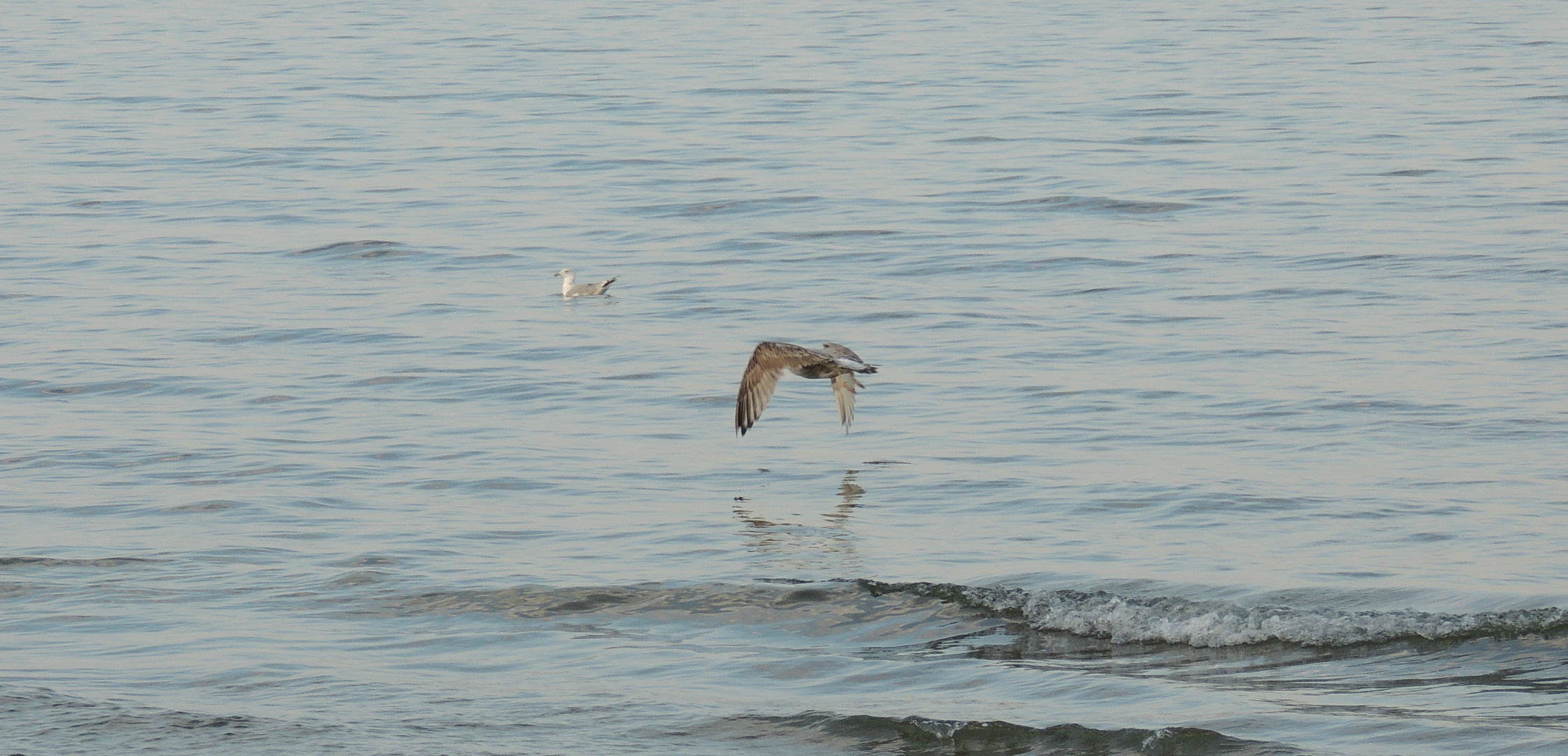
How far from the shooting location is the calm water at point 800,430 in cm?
794

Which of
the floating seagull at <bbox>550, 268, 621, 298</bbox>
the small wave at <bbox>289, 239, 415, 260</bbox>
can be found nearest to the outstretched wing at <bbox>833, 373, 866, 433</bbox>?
the floating seagull at <bbox>550, 268, 621, 298</bbox>

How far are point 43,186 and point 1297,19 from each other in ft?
79.0

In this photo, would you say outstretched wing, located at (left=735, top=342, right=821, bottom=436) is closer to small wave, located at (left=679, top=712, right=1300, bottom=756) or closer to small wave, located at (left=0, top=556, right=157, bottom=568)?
small wave, located at (left=0, top=556, right=157, bottom=568)

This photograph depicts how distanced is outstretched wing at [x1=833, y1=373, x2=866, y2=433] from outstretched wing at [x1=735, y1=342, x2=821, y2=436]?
2.09 feet

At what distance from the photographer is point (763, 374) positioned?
12.4 m

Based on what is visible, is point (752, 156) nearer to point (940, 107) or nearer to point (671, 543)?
point (940, 107)

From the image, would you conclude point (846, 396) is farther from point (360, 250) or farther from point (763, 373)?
point (360, 250)

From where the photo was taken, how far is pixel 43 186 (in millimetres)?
24625

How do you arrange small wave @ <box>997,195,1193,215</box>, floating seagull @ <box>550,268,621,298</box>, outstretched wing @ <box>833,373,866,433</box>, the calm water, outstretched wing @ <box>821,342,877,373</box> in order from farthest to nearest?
1. small wave @ <box>997,195,1193,215</box>
2. floating seagull @ <box>550,268,621,298</box>
3. outstretched wing @ <box>833,373,866,433</box>
4. outstretched wing @ <box>821,342,877,373</box>
5. the calm water

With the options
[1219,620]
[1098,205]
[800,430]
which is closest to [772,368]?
[800,430]

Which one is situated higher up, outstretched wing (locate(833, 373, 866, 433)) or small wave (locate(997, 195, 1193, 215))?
small wave (locate(997, 195, 1193, 215))

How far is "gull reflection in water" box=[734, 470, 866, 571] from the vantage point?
10055 millimetres

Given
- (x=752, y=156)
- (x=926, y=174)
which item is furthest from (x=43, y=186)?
(x=926, y=174)

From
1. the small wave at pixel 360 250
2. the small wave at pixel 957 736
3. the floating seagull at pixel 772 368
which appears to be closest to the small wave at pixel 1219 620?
the small wave at pixel 957 736
